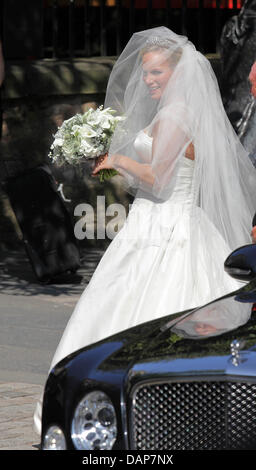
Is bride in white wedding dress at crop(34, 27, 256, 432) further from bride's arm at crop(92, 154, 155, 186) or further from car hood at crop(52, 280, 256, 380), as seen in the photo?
car hood at crop(52, 280, 256, 380)

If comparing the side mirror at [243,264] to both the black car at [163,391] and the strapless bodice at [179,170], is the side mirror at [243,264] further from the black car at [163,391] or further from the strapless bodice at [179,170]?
the strapless bodice at [179,170]

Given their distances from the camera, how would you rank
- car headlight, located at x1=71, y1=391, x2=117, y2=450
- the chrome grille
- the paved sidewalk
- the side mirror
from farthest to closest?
the paved sidewalk → the side mirror → car headlight, located at x1=71, y1=391, x2=117, y2=450 → the chrome grille

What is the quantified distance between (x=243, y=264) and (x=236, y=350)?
2.51 feet

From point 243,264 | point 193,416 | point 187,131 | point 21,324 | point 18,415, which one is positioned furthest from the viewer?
point 21,324

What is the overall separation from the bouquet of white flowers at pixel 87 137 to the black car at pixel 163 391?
222 centimetres

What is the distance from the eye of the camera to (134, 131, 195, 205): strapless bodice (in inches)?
243

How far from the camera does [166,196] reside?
20.5 ft

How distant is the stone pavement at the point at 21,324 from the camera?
19.6 ft

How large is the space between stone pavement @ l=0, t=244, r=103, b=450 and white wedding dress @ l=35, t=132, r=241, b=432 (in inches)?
18.1

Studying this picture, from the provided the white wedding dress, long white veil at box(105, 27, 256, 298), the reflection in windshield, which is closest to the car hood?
the reflection in windshield

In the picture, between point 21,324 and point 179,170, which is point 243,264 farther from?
point 21,324

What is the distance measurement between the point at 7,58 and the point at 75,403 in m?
9.62

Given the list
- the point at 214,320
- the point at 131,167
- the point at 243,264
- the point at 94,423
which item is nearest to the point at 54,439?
the point at 94,423

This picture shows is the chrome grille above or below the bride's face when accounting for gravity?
below
